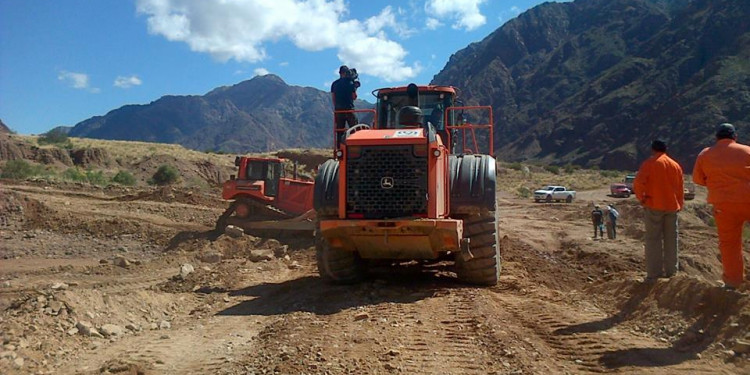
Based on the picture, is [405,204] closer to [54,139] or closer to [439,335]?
[439,335]

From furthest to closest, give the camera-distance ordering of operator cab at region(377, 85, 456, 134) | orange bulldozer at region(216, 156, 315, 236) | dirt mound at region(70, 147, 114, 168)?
dirt mound at region(70, 147, 114, 168) < orange bulldozer at region(216, 156, 315, 236) < operator cab at region(377, 85, 456, 134)

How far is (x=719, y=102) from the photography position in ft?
237

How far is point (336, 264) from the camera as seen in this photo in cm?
948

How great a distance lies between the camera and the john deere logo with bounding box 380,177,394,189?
873 cm

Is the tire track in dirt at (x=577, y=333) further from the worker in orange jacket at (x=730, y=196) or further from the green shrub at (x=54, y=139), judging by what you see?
the green shrub at (x=54, y=139)

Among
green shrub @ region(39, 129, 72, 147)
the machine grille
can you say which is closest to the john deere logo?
the machine grille

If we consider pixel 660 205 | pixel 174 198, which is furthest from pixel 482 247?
pixel 174 198

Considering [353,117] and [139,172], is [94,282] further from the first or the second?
[139,172]

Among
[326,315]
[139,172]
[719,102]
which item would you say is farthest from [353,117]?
[719,102]

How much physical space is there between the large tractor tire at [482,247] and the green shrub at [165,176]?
34.4 meters

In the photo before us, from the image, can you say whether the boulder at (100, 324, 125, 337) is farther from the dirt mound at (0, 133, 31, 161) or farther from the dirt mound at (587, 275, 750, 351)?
the dirt mound at (0, 133, 31, 161)

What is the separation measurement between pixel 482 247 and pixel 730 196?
345 centimetres

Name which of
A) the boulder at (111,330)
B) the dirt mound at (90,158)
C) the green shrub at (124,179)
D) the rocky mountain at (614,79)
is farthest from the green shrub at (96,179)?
the rocky mountain at (614,79)

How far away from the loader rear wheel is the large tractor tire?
156 cm
